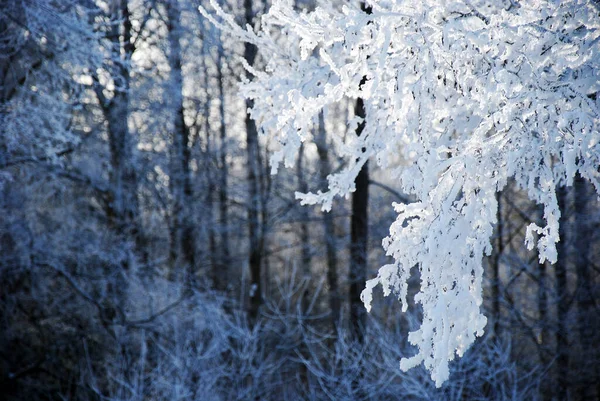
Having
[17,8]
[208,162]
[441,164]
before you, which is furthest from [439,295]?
[208,162]

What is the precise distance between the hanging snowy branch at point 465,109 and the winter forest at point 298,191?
0.05 ft

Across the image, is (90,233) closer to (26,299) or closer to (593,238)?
(26,299)

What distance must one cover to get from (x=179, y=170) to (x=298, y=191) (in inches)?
125

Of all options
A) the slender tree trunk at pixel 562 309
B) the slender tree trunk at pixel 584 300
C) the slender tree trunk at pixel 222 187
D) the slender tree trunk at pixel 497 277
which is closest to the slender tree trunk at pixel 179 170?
the slender tree trunk at pixel 222 187

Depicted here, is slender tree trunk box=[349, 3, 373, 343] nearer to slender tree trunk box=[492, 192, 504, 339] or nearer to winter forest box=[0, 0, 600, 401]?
winter forest box=[0, 0, 600, 401]

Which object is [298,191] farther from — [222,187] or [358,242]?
[222,187]

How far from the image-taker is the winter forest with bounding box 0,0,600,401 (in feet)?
10.2

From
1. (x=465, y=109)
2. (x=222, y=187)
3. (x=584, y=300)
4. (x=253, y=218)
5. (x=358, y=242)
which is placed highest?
(x=465, y=109)

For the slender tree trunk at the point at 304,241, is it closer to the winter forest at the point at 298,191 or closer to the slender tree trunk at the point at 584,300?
the winter forest at the point at 298,191

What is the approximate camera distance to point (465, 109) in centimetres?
334

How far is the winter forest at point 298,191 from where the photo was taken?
3111 millimetres

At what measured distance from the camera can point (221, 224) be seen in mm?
12586

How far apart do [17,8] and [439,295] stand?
6643 millimetres

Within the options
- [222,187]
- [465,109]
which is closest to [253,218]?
[222,187]
